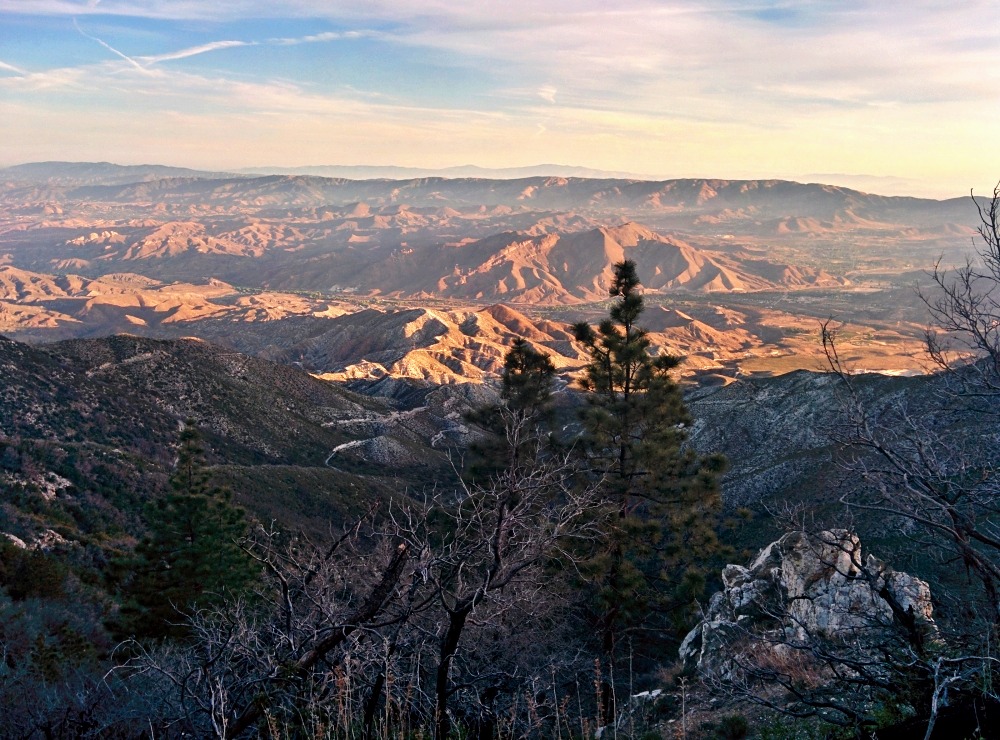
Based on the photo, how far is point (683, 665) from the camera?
14.9 m

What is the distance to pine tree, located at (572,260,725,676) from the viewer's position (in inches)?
617

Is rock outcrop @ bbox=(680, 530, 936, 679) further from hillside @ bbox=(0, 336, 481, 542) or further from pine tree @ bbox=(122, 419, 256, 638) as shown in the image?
hillside @ bbox=(0, 336, 481, 542)

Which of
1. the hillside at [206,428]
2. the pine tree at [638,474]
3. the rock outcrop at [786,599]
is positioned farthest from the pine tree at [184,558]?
the rock outcrop at [786,599]

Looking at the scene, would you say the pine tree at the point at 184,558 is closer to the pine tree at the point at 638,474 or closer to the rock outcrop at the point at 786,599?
the pine tree at the point at 638,474

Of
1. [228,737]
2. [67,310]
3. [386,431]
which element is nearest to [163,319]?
[67,310]

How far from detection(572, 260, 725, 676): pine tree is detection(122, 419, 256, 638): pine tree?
878cm

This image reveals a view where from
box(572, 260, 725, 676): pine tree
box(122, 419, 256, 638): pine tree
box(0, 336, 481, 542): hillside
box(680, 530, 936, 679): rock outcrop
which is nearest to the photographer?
box(680, 530, 936, 679): rock outcrop

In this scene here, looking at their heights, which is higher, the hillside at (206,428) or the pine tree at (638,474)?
the pine tree at (638,474)

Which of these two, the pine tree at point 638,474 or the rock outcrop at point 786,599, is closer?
the rock outcrop at point 786,599

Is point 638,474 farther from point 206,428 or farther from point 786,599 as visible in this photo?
point 206,428

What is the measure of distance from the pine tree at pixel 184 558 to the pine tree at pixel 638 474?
28.8 ft

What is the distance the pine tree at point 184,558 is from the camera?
50.5ft

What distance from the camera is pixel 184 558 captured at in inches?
636

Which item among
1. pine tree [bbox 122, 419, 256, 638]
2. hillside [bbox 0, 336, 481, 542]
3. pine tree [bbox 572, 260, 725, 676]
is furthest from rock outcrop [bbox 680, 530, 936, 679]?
hillside [bbox 0, 336, 481, 542]
